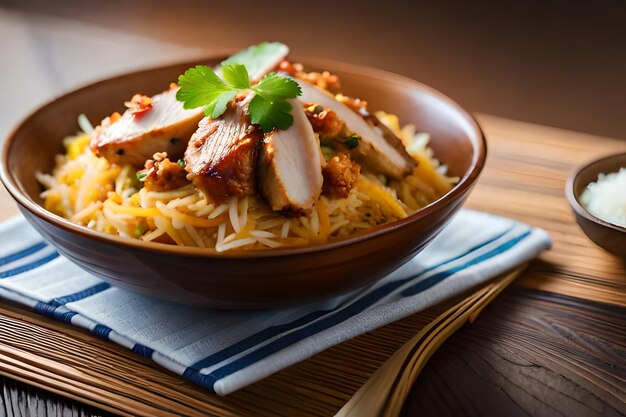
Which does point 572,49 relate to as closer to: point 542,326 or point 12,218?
point 542,326

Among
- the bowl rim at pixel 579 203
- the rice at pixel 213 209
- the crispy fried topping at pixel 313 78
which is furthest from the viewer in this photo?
the crispy fried topping at pixel 313 78

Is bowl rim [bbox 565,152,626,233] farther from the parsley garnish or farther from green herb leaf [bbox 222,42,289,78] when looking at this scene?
green herb leaf [bbox 222,42,289,78]

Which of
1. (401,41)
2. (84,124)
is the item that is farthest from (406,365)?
(401,41)

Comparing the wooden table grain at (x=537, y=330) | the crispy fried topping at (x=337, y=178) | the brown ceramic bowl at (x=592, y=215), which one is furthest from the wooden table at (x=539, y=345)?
the crispy fried topping at (x=337, y=178)

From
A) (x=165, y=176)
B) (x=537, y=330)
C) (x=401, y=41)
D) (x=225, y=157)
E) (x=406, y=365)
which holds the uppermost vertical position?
(x=225, y=157)

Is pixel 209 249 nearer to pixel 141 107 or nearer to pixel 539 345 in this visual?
pixel 141 107

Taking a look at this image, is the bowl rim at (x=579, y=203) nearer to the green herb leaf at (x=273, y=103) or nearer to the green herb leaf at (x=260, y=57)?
the green herb leaf at (x=273, y=103)
